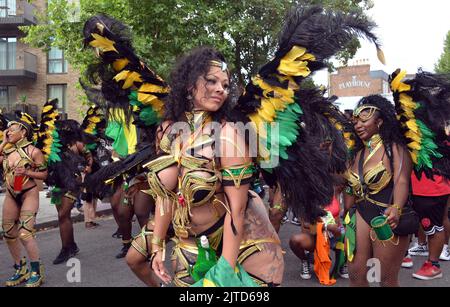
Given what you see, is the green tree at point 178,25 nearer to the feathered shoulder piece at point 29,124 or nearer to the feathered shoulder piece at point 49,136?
the feathered shoulder piece at point 49,136

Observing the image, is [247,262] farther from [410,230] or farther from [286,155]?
[410,230]

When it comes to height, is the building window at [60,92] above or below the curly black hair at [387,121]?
above

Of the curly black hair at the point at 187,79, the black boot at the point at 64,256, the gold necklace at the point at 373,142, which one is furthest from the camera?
the black boot at the point at 64,256

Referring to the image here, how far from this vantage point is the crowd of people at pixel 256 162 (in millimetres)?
2305

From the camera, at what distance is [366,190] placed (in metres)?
3.70

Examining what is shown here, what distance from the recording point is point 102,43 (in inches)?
114

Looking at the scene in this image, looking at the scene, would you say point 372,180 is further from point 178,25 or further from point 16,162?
point 178,25

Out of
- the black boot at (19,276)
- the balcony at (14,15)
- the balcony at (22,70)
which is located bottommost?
the black boot at (19,276)

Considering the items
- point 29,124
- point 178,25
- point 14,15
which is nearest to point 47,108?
point 29,124

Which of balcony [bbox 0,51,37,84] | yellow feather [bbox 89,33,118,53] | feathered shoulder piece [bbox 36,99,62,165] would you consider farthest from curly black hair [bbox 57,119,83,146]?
balcony [bbox 0,51,37,84]

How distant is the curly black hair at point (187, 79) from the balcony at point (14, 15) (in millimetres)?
21976

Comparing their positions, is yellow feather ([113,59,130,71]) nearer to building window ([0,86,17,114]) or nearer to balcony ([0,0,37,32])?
balcony ([0,0,37,32])

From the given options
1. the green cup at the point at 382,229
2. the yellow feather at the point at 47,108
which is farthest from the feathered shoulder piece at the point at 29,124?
the green cup at the point at 382,229

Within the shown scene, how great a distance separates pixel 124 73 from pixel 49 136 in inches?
119
